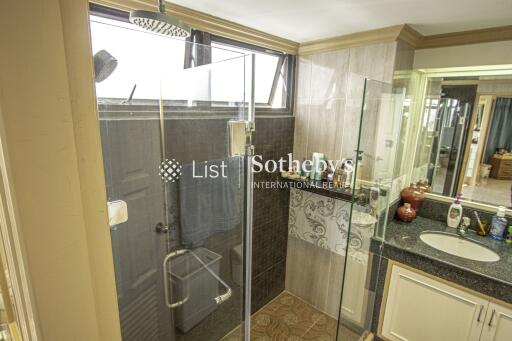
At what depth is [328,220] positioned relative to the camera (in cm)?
235

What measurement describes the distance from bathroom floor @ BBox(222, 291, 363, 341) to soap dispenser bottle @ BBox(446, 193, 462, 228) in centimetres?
128

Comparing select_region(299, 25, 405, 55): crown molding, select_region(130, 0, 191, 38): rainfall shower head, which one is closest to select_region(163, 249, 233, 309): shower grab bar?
select_region(130, 0, 191, 38): rainfall shower head

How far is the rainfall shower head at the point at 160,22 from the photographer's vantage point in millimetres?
996

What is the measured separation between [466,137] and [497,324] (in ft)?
3.98

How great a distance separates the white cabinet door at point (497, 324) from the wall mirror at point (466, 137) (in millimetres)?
770

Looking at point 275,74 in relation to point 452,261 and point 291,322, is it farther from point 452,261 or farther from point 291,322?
point 291,322

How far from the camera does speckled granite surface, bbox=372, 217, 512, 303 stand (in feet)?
4.85

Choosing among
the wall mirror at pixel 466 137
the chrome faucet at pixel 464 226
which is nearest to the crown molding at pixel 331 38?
the wall mirror at pixel 466 137

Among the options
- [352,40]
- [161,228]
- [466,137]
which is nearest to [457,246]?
[466,137]

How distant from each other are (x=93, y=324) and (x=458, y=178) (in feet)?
8.01

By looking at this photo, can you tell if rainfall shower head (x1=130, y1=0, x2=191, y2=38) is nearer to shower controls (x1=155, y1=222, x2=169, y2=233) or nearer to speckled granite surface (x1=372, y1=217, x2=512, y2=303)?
shower controls (x1=155, y1=222, x2=169, y2=233)

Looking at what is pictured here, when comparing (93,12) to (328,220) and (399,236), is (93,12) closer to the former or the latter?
(328,220)

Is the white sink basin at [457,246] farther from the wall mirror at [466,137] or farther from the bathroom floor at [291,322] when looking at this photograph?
the bathroom floor at [291,322]

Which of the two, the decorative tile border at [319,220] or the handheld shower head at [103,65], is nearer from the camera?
the handheld shower head at [103,65]
